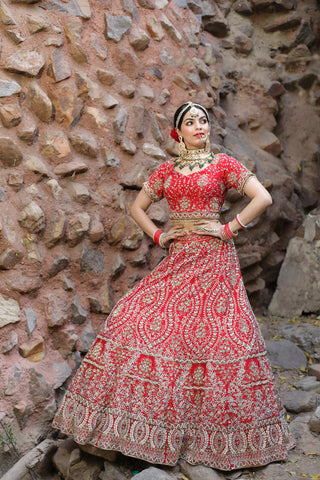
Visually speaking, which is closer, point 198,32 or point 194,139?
point 194,139

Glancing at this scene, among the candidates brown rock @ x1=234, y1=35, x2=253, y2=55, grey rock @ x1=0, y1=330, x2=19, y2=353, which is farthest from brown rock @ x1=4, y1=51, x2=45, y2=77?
brown rock @ x1=234, y1=35, x2=253, y2=55

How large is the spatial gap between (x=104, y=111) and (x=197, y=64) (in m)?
1.15

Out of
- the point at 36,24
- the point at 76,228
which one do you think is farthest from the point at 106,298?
the point at 36,24

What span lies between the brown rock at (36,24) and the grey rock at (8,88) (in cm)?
37

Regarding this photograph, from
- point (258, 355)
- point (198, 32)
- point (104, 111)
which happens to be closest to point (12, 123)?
point (104, 111)

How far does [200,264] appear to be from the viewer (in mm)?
2568

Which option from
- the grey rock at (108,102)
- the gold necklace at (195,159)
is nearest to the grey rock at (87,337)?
the gold necklace at (195,159)

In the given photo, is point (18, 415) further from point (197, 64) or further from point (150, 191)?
point (197, 64)

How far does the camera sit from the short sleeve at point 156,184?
109 inches

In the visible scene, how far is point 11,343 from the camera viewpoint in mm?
2551

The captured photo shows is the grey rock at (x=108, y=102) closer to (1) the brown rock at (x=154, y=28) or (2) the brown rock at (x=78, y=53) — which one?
(2) the brown rock at (x=78, y=53)

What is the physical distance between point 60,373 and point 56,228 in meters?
0.78

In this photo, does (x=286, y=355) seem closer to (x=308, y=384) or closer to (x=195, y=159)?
(x=308, y=384)

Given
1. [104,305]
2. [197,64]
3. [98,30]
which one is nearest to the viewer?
[104,305]
